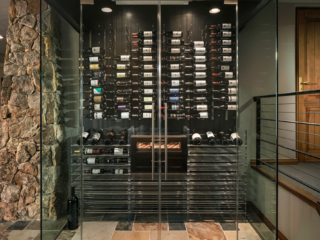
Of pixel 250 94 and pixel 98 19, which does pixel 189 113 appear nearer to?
pixel 250 94

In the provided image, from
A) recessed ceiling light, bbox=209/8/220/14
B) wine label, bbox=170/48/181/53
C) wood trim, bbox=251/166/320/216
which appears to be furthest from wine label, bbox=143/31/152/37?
wood trim, bbox=251/166/320/216

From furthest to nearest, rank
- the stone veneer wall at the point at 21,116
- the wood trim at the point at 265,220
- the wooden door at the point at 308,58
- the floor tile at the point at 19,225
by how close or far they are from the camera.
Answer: the wooden door at the point at 308,58
the stone veneer wall at the point at 21,116
the floor tile at the point at 19,225
the wood trim at the point at 265,220

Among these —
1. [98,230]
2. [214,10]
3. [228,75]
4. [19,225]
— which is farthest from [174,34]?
[19,225]

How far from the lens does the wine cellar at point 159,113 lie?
7.21 feet

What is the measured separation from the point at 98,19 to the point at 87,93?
734mm

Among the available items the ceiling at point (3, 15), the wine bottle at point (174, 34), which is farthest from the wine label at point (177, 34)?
the ceiling at point (3, 15)

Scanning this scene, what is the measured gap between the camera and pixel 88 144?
7.27ft

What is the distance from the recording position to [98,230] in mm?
2213

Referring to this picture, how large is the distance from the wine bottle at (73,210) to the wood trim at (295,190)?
1.76m

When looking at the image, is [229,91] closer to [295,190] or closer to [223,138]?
[223,138]

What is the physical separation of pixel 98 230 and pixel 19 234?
0.87 meters

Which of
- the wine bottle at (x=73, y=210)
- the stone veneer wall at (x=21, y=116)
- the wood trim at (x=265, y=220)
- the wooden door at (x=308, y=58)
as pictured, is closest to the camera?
the wood trim at (x=265, y=220)

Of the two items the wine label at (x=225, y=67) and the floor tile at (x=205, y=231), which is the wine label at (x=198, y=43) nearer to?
the wine label at (x=225, y=67)

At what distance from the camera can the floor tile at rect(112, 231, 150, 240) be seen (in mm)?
2139
